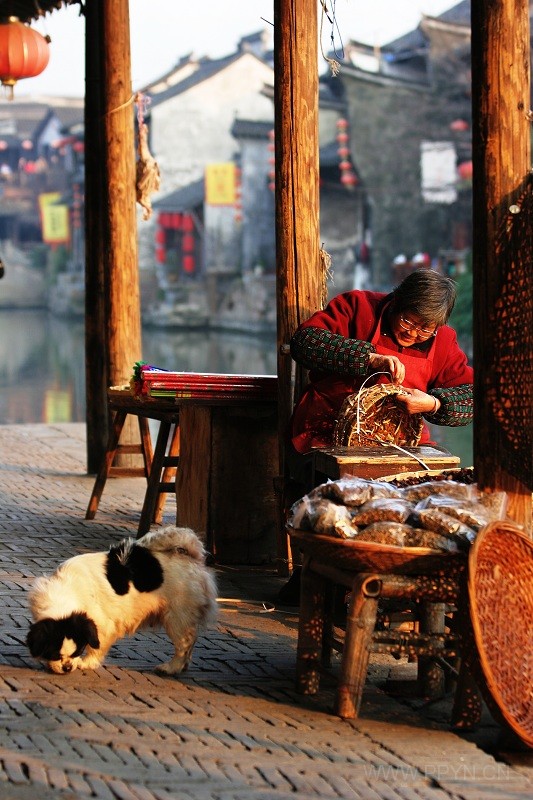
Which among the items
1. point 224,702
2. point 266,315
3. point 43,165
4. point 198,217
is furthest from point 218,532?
point 43,165

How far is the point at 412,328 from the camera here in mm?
5324

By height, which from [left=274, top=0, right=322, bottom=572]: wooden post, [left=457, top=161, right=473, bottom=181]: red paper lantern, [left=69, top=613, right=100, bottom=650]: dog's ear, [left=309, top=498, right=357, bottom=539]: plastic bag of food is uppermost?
[left=457, top=161, right=473, bottom=181]: red paper lantern

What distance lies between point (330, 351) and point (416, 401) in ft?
1.38

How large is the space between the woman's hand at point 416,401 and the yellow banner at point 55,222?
50.7m

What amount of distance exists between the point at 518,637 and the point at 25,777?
148 cm

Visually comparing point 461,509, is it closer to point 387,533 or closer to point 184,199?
point 387,533

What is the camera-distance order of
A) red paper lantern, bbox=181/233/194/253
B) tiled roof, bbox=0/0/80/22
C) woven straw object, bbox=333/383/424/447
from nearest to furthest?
woven straw object, bbox=333/383/424/447, tiled roof, bbox=0/0/80/22, red paper lantern, bbox=181/233/194/253

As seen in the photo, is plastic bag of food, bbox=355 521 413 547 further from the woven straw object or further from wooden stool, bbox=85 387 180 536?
wooden stool, bbox=85 387 180 536

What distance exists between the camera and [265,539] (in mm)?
6426

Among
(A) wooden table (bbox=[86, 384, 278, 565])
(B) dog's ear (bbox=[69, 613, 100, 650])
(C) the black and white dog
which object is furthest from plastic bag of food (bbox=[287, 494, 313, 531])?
(A) wooden table (bbox=[86, 384, 278, 565])

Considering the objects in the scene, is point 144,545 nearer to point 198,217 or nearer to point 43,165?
point 198,217

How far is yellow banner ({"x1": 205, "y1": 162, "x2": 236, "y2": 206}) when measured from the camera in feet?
132

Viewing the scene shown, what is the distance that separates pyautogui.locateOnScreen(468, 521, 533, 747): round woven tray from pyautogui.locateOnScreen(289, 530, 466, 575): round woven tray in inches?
3.9

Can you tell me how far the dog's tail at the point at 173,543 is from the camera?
454 cm
